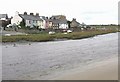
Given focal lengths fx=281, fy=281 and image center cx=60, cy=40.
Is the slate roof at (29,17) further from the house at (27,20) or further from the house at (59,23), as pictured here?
the house at (59,23)

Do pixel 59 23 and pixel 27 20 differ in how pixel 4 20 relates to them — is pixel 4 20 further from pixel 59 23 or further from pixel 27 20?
pixel 59 23

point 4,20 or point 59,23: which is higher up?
point 4,20

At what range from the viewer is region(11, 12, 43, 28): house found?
84.4 meters

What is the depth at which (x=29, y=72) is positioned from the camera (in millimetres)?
17141

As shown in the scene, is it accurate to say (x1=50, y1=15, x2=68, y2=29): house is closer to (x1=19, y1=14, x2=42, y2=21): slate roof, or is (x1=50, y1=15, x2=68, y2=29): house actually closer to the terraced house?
the terraced house

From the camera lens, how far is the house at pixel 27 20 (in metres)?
84.4

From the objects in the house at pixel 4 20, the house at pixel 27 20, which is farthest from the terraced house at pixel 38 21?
the house at pixel 4 20

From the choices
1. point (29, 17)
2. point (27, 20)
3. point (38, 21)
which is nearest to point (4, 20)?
point (29, 17)

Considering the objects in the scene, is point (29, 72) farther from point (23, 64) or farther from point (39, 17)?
point (39, 17)

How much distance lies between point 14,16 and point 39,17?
12.7 m

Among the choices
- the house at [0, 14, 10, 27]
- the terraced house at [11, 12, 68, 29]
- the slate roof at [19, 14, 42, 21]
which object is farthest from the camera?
the slate roof at [19, 14, 42, 21]

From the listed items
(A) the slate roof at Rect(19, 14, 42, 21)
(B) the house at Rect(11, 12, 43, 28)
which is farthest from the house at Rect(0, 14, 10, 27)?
(A) the slate roof at Rect(19, 14, 42, 21)

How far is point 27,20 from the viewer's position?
86750 mm

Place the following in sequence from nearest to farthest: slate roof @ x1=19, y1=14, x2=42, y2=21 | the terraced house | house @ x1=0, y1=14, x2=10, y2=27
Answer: house @ x1=0, y1=14, x2=10, y2=27, the terraced house, slate roof @ x1=19, y1=14, x2=42, y2=21
